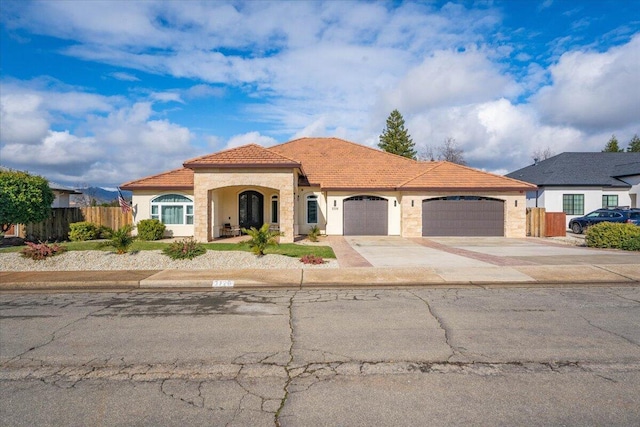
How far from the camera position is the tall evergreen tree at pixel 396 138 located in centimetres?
5006

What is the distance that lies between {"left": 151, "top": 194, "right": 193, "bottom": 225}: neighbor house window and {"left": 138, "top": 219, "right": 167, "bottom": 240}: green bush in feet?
5.27

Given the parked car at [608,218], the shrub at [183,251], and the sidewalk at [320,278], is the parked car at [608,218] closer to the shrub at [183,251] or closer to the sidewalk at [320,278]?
the sidewalk at [320,278]

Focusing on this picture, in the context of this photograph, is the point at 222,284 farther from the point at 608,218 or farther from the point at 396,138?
the point at 396,138

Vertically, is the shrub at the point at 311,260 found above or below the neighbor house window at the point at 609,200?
below

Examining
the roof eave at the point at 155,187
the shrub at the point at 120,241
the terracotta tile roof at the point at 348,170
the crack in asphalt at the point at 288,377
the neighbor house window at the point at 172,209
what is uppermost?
the terracotta tile roof at the point at 348,170

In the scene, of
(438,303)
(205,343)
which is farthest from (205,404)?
(438,303)

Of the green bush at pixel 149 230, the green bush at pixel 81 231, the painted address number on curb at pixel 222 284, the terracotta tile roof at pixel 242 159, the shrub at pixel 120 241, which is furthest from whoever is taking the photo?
the green bush at pixel 149 230

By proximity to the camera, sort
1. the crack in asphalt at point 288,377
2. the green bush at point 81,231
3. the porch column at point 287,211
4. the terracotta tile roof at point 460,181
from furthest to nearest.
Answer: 1. the terracotta tile roof at point 460,181
2. the green bush at point 81,231
3. the porch column at point 287,211
4. the crack in asphalt at point 288,377

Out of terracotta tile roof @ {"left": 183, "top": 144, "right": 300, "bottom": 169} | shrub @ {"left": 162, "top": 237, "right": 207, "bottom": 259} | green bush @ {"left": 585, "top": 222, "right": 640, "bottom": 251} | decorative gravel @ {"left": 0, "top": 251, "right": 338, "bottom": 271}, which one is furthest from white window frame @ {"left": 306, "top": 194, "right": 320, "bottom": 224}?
green bush @ {"left": 585, "top": 222, "right": 640, "bottom": 251}

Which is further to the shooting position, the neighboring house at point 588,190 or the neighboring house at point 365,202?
the neighboring house at point 588,190

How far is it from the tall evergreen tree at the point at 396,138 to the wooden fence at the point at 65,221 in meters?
36.8

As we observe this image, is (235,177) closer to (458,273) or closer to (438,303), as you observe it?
(458,273)

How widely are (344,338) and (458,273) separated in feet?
20.0

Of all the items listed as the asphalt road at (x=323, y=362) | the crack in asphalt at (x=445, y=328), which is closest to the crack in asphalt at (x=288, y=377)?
the asphalt road at (x=323, y=362)
